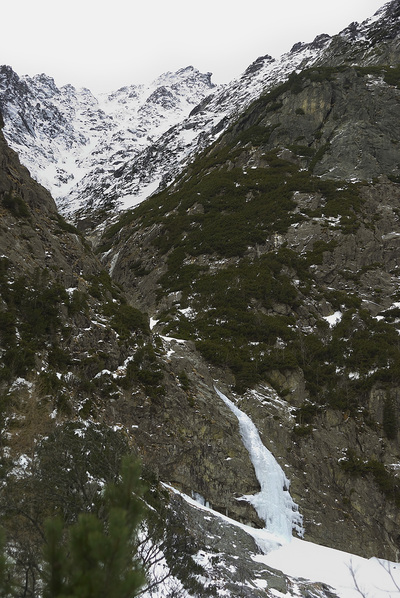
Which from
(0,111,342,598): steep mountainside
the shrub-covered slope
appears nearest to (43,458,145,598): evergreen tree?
(0,111,342,598): steep mountainside

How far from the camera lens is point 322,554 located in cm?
1534

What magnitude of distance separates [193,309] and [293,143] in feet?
83.9

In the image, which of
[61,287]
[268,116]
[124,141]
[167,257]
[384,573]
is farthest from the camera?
[124,141]

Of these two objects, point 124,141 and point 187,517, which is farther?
point 124,141

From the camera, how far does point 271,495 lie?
16.6 m

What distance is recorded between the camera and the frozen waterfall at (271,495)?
16.0m

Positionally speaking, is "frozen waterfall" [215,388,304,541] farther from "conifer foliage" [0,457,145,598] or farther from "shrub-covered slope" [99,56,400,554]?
"conifer foliage" [0,457,145,598]

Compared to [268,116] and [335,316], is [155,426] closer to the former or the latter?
[335,316]

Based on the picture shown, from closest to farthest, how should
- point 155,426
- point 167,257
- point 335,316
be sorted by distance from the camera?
point 155,426 → point 335,316 → point 167,257

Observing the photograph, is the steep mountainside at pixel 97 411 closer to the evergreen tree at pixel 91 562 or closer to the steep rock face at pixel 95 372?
the steep rock face at pixel 95 372

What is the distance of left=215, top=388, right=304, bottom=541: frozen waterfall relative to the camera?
16016mm

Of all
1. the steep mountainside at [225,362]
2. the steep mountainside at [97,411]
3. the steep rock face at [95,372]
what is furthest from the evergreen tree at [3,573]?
the steep rock face at [95,372]

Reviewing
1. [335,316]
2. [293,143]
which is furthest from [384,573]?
[293,143]

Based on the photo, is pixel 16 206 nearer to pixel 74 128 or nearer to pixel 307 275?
pixel 307 275
